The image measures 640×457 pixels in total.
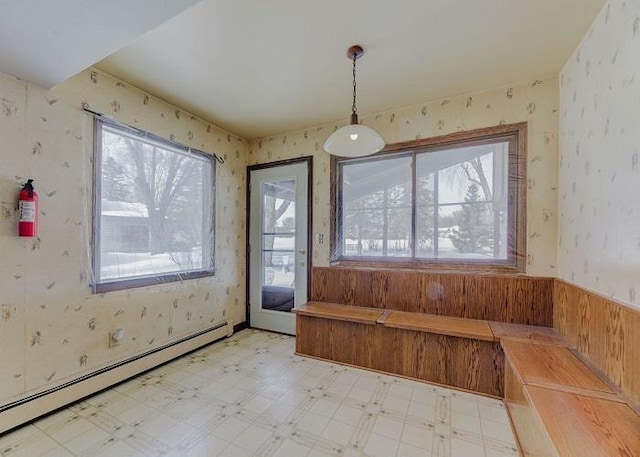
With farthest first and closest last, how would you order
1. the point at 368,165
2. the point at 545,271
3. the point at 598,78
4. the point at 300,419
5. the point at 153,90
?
the point at 368,165 < the point at 153,90 < the point at 545,271 < the point at 300,419 < the point at 598,78

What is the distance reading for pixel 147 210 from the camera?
8.32 ft

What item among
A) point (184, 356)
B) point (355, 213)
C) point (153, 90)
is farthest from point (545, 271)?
point (153, 90)

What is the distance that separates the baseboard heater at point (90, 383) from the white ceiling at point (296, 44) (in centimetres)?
204

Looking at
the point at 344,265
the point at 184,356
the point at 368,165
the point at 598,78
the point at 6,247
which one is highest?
the point at 598,78

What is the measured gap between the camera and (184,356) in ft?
9.31

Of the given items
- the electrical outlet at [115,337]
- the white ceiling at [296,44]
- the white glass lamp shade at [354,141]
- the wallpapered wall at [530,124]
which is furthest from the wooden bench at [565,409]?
the electrical outlet at [115,337]

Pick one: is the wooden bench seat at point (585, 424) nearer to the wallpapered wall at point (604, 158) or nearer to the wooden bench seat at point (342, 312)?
the wallpapered wall at point (604, 158)

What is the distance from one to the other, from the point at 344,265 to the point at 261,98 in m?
1.87

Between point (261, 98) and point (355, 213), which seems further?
point (355, 213)

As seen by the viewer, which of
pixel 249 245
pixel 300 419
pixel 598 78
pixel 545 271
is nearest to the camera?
pixel 598 78

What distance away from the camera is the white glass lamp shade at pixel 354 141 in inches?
74.0

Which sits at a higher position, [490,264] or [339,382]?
[490,264]

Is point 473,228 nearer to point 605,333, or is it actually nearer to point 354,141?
point 605,333

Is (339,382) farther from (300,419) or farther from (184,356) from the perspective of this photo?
(184,356)
